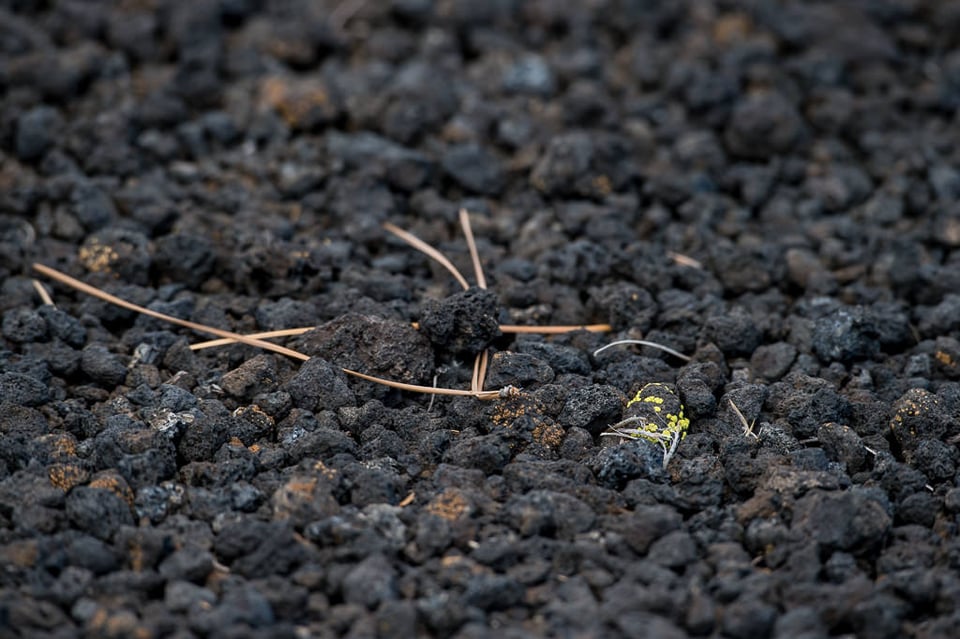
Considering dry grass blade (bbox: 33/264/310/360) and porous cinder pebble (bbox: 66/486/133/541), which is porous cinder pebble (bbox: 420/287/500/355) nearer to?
dry grass blade (bbox: 33/264/310/360)

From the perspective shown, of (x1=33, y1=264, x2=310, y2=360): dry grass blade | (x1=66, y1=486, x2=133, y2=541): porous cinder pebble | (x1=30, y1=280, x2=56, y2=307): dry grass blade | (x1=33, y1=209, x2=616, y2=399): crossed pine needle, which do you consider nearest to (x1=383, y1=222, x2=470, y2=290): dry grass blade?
(x1=33, y1=209, x2=616, y2=399): crossed pine needle

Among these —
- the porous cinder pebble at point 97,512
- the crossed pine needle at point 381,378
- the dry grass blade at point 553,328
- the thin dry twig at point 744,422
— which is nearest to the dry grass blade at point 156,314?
the crossed pine needle at point 381,378

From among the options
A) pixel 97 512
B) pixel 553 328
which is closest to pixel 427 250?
pixel 553 328

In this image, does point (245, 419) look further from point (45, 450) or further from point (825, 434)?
point (825, 434)

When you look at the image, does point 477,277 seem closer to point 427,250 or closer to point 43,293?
point 427,250

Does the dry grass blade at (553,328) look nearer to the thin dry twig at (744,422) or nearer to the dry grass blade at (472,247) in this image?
the dry grass blade at (472,247)

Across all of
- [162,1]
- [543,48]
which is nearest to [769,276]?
[543,48]

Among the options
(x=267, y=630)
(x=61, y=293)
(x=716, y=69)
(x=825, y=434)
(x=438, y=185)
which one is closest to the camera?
(x=267, y=630)
